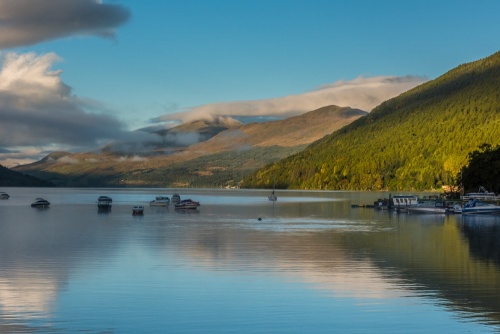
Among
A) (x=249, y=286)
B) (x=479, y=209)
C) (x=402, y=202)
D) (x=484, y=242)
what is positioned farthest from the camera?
(x=402, y=202)

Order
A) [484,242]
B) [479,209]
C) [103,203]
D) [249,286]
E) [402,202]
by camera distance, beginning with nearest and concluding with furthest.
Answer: [249,286] < [484,242] < [479,209] < [402,202] < [103,203]

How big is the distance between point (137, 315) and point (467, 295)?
1659cm

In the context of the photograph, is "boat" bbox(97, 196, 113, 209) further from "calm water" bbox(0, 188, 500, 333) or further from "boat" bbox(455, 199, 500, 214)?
"calm water" bbox(0, 188, 500, 333)

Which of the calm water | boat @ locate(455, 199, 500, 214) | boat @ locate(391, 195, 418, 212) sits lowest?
the calm water

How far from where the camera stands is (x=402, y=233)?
289 ft

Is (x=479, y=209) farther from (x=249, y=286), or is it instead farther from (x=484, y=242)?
(x=249, y=286)

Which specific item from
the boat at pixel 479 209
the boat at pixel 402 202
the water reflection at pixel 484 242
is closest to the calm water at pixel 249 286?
the water reflection at pixel 484 242

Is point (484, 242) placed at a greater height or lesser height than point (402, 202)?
lesser

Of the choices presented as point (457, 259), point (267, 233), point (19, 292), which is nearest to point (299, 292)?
point (19, 292)

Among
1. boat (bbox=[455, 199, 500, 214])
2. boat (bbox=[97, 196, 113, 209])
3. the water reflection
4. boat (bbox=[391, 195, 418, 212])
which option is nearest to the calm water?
the water reflection

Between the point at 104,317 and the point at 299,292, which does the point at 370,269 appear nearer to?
the point at 299,292

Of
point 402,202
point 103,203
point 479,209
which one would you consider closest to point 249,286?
point 479,209

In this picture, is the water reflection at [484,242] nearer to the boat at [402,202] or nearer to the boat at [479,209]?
the boat at [479,209]

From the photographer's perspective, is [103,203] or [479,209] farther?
[103,203]
